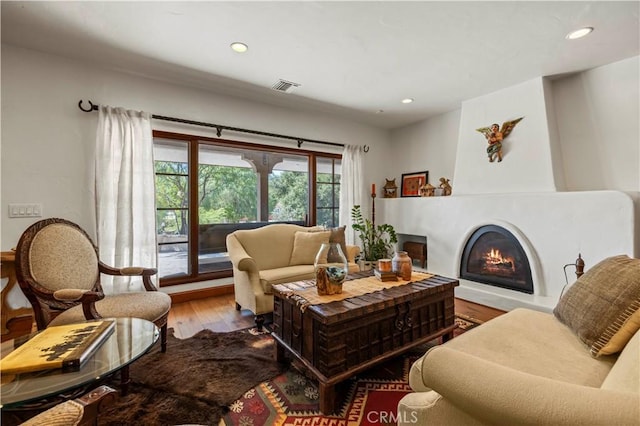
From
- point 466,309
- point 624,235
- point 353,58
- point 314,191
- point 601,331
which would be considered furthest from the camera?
point 314,191

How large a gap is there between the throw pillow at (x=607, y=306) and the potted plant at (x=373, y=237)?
2.86m

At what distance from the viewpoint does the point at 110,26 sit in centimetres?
211

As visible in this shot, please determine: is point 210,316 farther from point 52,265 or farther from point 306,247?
point 52,265

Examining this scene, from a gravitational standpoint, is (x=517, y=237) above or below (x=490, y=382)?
above

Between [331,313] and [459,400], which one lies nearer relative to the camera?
[459,400]

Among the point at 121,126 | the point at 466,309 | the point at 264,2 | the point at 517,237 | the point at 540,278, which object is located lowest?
the point at 466,309

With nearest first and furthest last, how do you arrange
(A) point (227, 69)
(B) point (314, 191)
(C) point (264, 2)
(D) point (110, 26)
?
(C) point (264, 2), (D) point (110, 26), (A) point (227, 69), (B) point (314, 191)

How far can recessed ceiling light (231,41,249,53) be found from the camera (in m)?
2.34

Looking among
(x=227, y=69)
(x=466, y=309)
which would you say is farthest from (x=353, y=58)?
(x=466, y=309)

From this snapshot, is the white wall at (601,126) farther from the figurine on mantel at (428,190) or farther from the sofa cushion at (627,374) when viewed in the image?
the sofa cushion at (627,374)

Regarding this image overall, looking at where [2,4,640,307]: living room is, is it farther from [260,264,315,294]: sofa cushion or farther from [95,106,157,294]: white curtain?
[260,264,315,294]: sofa cushion

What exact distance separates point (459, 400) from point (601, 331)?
2.93 feet

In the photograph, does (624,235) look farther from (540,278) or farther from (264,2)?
(264,2)

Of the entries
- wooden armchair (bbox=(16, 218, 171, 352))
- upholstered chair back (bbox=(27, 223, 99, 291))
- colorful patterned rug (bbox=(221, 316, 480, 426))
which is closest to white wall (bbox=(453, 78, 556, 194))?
colorful patterned rug (bbox=(221, 316, 480, 426))
